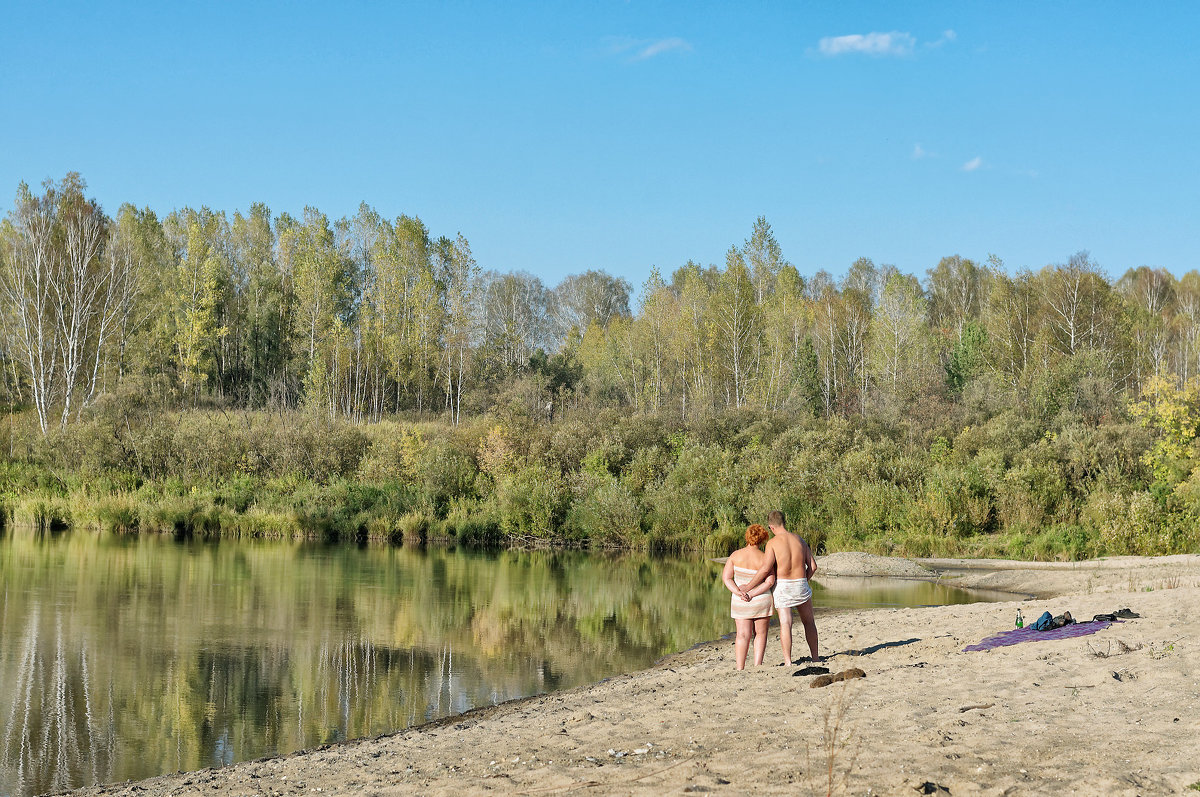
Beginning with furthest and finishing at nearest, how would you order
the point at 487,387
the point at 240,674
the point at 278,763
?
the point at 487,387, the point at 240,674, the point at 278,763

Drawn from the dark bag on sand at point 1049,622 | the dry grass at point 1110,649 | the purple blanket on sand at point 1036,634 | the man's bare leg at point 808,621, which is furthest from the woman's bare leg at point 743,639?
the dark bag on sand at point 1049,622

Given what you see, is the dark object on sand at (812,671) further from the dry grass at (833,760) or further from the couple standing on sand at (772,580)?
the dry grass at (833,760)

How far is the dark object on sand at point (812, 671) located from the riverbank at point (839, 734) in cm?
20

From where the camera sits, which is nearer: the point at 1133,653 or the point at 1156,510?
the point at 1133,653

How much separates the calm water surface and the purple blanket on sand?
16.8 ft

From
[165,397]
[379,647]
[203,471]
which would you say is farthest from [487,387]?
[379,647]

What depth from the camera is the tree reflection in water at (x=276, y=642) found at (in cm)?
1086

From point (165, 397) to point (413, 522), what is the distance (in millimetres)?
32389

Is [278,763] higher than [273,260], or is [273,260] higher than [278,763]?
[273,260]

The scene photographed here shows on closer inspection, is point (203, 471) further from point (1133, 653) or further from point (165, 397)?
point (1133, 653)

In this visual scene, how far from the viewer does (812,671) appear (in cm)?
1081

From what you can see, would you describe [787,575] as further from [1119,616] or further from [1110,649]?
[1119,616]

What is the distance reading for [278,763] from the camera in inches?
352

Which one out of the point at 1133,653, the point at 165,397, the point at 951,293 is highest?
the point at 951,293
